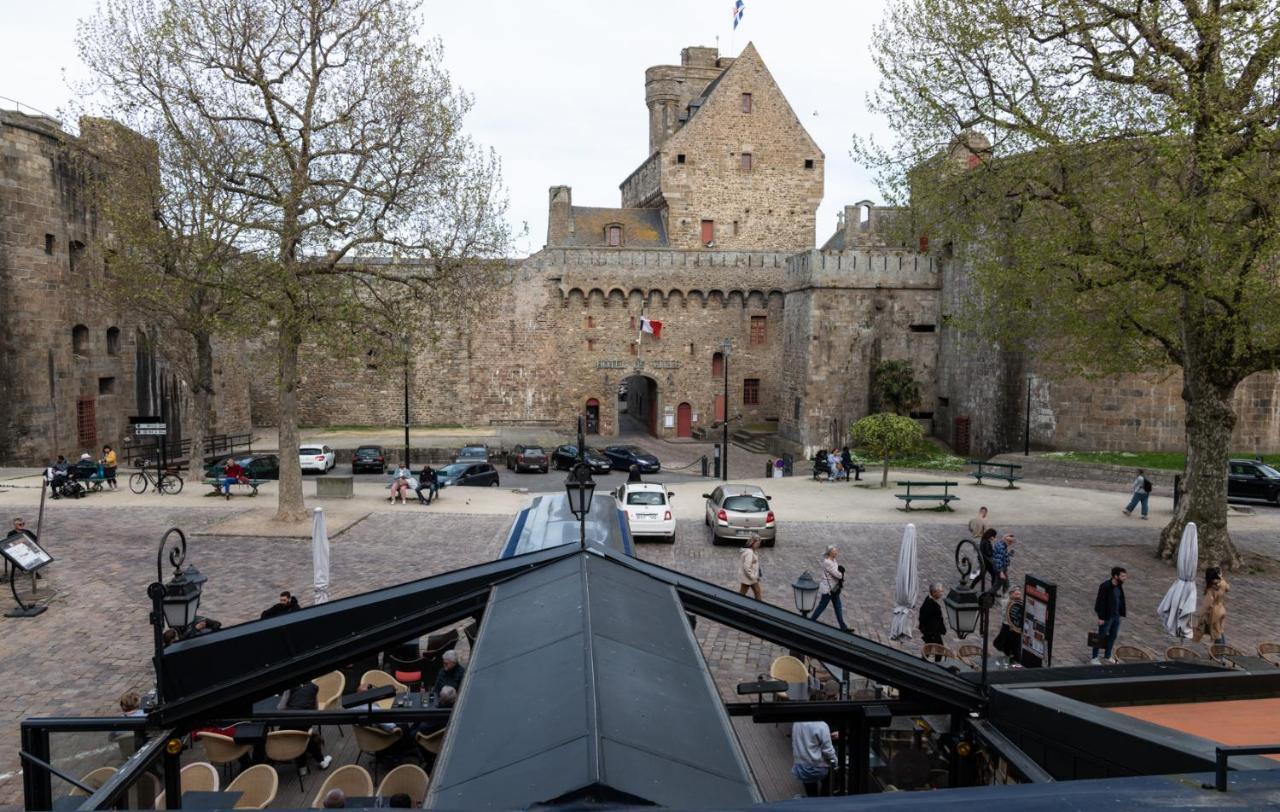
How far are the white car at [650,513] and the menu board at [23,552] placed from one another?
9140 mm

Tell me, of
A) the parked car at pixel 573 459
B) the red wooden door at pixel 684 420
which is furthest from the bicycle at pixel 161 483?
the red wooden door at pixel 684 420

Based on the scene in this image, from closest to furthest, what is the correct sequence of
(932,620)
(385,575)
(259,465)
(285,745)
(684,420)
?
(285,745), (932,620), (385,575), (259,465), (684,420)

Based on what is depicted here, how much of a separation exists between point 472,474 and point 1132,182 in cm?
1820

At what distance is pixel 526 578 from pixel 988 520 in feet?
54.0

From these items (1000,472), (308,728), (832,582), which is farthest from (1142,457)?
(308,728)

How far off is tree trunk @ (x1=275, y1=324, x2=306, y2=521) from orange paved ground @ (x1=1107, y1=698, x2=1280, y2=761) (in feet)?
51.9

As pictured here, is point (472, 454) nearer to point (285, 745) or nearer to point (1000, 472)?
point (1000, 472)

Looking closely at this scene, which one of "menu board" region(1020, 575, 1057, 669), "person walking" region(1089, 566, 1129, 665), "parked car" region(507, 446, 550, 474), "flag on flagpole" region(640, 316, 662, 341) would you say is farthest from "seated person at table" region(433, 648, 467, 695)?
"flag on flagpole" region(640, 316, 662, 341)

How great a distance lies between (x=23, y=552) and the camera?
39.7 feet

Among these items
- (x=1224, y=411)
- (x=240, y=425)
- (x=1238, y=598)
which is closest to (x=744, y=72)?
(x=240, y=425)

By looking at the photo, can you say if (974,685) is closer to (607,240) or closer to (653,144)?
(607,240)

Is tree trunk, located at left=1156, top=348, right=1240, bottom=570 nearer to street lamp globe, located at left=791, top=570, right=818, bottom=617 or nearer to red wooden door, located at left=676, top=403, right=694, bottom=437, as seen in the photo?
street lamp globe, located at left=791, top=570, right=818, bottom=617

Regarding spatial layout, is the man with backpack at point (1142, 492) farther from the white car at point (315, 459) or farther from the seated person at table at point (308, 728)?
the white car at point (315, 459)

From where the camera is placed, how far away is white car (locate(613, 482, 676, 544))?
55.5 ft
